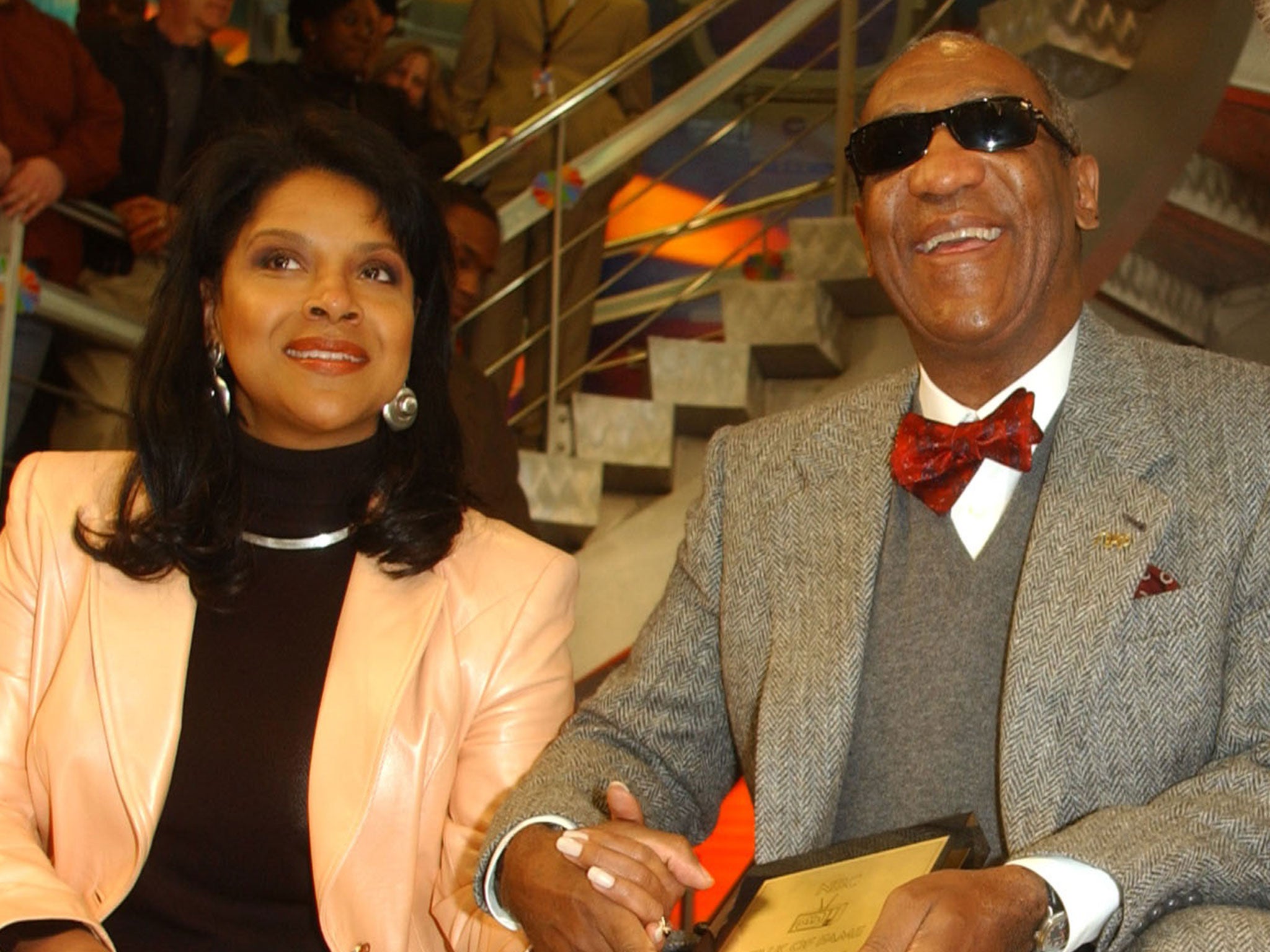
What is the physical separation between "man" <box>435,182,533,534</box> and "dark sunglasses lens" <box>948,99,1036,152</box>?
6.02ft

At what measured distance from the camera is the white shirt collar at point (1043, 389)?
197 centimetres

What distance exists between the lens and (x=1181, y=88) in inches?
188

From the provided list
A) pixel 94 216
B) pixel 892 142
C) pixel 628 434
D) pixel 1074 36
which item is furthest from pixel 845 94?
pixel 892 142

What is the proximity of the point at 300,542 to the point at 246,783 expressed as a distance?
35cm

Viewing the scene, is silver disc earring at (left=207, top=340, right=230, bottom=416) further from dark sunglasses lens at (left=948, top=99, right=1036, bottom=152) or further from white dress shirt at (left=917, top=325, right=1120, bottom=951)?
dark sunglasses lens at (left=948, top=99, right=1036, bottom=152)

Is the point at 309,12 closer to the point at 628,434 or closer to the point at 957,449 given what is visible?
the point at 628,434

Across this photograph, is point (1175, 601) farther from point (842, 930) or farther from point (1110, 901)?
point (842, 930)

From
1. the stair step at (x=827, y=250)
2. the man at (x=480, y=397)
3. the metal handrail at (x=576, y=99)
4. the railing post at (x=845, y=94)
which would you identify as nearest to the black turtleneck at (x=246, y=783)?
the man at (x=480, y=397)

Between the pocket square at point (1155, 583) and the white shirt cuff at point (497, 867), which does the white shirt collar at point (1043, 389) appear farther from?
the white shirt cuff at point (497, 867)

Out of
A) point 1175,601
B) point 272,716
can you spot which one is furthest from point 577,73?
point 1175,601

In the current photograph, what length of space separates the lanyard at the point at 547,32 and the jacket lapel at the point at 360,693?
4.20 metres

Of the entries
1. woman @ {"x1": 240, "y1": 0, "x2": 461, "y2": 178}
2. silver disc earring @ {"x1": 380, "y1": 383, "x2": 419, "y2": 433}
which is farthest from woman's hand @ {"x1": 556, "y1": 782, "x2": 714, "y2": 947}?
woman @ {"x1": 240, "y1": 0, "x2": 461, "y2": 178}

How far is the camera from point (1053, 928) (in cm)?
147

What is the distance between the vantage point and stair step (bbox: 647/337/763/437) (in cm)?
536
